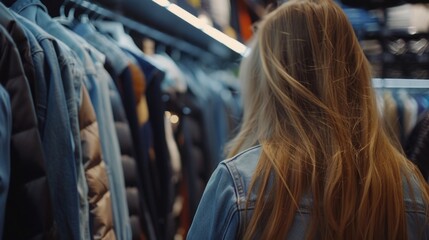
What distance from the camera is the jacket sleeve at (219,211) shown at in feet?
3.76

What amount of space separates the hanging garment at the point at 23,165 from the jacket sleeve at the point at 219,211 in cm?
29

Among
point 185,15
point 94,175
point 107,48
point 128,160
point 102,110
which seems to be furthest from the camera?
point 185,15

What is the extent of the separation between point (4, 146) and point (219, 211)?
410 millimetres

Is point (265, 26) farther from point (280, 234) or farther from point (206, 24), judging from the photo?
point (206, 24)

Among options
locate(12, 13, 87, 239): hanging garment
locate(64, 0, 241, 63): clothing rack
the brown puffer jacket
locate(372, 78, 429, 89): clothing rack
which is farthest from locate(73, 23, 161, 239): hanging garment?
locate(372, 78, 429, 89): clothing rack

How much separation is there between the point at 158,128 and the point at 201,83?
2.31ft

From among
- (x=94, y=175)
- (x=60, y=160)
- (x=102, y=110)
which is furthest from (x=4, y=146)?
(x=102, y=110)

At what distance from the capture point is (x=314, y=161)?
113cm

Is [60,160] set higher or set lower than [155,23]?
lower

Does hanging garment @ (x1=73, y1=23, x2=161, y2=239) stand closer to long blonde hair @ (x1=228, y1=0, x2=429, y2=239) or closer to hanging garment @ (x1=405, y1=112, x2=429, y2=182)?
long blonde hair @ (x1=228, y1=0, x2=429, y2=239)

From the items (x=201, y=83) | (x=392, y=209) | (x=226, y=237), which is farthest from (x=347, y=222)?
(x=201, y=83)

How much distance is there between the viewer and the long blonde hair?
1.13 m

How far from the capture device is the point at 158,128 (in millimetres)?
2025

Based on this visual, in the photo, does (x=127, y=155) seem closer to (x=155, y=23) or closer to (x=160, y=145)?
(x=160, y=145)
